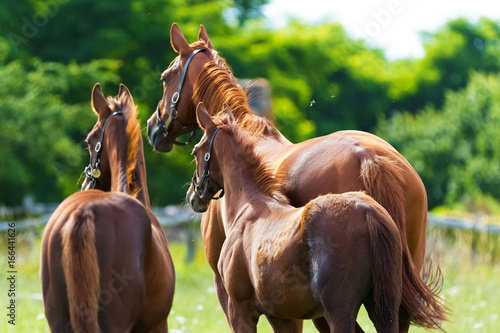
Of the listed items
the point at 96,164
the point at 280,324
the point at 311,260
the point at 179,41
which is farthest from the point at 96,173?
the point at 311,260

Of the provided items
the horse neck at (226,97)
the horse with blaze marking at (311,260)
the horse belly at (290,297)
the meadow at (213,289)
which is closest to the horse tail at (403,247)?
the horse with blaze marking at (311,260)

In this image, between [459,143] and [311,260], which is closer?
[311,260]

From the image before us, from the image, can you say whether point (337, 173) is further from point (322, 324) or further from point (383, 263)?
point (322, 324)

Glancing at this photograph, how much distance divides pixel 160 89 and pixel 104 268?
56.3 ft

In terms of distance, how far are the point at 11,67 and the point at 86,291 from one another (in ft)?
52.8

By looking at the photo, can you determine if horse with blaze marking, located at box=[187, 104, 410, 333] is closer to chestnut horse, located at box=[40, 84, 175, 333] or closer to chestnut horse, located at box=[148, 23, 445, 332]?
chestnut horse, located at box=[148, 23, 445, 332]

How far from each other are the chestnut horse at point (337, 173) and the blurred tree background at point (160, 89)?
34.2ft

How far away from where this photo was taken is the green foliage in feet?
86.0

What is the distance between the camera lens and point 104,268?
3.78 meters

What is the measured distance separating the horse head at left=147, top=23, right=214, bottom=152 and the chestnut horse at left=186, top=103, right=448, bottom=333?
5.30 feet

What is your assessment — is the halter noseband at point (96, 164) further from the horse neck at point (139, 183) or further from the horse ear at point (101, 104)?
the horse neck at point (139, 183)

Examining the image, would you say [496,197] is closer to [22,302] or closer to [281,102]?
[281,102]

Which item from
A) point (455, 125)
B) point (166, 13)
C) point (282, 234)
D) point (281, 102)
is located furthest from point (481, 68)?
point (282, 234)

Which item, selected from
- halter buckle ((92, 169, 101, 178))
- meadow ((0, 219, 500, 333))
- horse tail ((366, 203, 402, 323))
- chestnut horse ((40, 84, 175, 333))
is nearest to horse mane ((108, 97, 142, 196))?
halter buckle ((92, 169, 101, 178))
